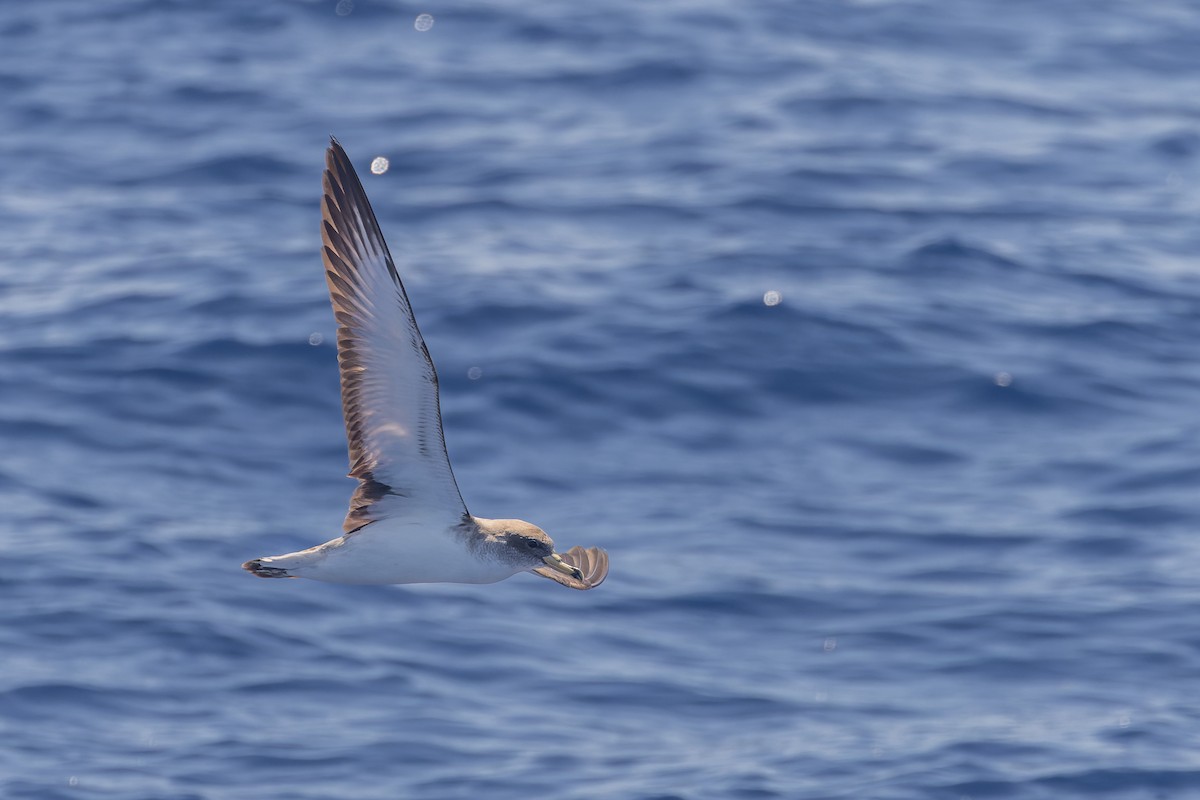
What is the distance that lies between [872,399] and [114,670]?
28.8 ft

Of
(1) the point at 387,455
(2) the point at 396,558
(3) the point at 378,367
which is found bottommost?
(2) the point at 396,558

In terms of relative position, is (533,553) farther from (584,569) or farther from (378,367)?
(378,367)

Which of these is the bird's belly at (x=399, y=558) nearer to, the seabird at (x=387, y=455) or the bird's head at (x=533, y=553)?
the seabird at (x=387, y=455)

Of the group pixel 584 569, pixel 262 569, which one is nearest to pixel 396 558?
pixel 262 569

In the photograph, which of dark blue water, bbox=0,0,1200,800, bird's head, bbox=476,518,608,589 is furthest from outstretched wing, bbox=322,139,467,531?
dark blue water, bbox=0,0,1200,800

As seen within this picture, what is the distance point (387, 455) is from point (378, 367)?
A: 60 cm

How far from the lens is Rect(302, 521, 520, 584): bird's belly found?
10.5m

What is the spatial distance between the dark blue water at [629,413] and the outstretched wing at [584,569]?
4638 millimetres

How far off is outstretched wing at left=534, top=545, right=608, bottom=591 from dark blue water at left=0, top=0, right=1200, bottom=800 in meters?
4.64

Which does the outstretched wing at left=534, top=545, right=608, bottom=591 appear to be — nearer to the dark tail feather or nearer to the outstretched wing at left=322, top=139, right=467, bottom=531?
the outstretched wing at left=322, top=139, right=467, bottom=531

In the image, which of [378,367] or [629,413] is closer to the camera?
[378,367]

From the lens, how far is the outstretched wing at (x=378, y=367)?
33.4 feet

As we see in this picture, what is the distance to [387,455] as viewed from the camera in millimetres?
10695

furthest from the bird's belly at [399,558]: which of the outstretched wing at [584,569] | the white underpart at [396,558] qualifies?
the outstretched wing at [584,569]
